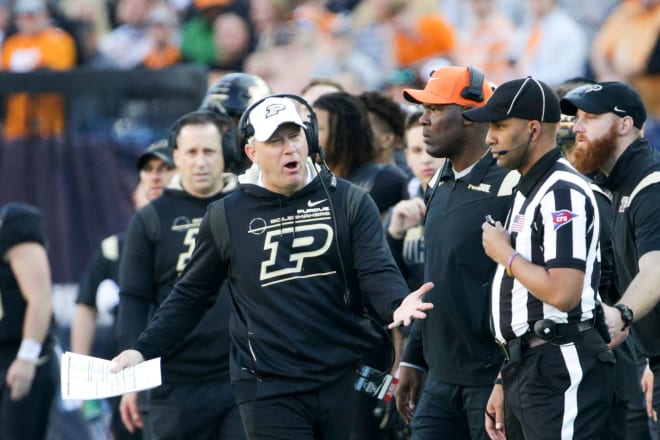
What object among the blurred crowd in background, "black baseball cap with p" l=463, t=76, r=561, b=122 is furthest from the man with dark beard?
the blurred crowd in background

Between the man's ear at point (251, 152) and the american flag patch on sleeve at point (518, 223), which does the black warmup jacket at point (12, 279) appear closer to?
the man's ear at point (251, 152)

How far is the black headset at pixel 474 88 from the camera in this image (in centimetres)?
638

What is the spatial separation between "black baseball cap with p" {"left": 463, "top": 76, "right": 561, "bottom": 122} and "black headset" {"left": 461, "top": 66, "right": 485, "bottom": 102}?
776 millimetres

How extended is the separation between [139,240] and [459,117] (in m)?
2.08

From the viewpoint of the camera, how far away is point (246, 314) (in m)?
6.02

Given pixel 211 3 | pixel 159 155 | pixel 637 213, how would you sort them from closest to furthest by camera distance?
pixel 637 213
pixel 159 155
pixel 211 3

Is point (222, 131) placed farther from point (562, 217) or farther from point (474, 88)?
point (562, 217)

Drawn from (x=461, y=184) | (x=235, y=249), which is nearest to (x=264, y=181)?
(x=235, y=249)

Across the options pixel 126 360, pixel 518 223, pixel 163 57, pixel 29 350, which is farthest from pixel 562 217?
pixel 163 57

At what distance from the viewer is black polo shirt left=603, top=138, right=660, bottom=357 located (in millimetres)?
6266

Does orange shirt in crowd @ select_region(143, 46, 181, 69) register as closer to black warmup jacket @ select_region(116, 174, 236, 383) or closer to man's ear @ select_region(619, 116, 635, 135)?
black warmup jacket @ select_region(116, 174, 236, 383)

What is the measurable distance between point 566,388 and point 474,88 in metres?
1.65

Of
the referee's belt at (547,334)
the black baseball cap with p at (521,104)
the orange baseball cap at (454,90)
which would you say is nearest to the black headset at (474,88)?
the orange baseball cap at (454,90)

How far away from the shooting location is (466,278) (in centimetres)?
619
